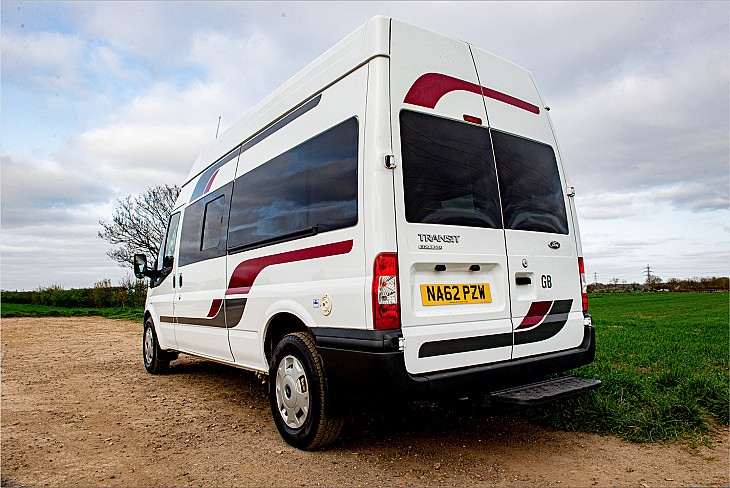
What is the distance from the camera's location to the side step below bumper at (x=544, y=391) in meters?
3.30

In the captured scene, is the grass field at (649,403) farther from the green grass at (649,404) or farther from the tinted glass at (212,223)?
the tinted glass at (212,223)

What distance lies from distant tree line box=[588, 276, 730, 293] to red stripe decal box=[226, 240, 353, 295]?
33.0 metres

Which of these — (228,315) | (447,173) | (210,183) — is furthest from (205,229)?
(447,173)

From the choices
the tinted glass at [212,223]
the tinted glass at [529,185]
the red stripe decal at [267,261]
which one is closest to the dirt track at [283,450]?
the red stripe decal at [267,261]

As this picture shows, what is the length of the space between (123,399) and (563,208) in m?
5.03

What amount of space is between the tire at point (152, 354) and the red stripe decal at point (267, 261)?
9.45ft

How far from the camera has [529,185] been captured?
4.12 m

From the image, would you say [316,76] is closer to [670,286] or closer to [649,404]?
[649,404]

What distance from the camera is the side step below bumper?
10.8 ft

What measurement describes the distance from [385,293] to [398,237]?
0.37m

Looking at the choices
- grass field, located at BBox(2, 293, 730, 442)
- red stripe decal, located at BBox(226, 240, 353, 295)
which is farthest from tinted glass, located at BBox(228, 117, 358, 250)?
grass field, located at BBox(2, 293, 730, 442)

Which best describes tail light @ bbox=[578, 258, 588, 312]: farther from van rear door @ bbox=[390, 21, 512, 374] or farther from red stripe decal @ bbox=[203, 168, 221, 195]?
red stripe decal @ bbox=[203, 168, 221, 195]

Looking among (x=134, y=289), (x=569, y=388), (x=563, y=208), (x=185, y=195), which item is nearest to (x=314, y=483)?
(x=569, y=388)

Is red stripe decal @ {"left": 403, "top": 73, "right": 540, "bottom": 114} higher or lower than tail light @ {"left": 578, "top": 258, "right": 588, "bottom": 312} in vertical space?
higher
